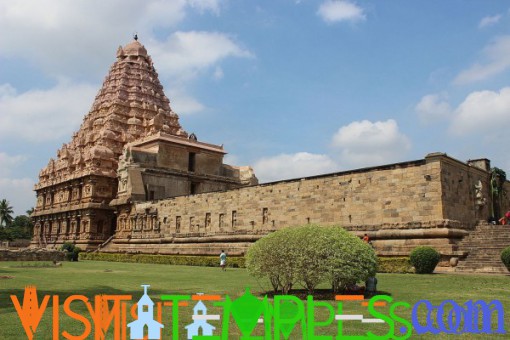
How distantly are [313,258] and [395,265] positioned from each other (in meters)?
10.3

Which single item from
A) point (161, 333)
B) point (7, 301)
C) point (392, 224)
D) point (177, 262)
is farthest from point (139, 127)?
point (161, 333)

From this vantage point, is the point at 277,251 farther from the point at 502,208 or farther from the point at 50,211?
the point at 50,211

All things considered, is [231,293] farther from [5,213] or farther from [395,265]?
[5,213]

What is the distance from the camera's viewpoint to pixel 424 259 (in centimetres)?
1883

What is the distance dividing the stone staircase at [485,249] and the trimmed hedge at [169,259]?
11931 millimetres

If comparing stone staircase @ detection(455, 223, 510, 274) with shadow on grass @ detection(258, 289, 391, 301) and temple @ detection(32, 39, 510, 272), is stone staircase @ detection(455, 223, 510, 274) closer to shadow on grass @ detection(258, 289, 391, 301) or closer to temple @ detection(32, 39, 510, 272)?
temple @ detection(32, 39, 510, 272)

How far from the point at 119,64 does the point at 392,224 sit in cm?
4972

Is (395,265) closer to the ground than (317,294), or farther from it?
farther from it

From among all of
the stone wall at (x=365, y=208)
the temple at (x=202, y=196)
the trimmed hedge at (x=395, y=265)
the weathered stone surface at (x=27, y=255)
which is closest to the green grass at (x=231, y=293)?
the trimmed hedge at (x=395, y=265)

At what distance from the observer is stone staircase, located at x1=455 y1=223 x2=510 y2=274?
19.3m

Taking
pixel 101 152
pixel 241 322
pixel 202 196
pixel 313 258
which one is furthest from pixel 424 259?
pixel 101 152

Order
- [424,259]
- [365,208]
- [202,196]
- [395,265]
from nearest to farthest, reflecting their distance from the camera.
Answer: [424,259], [395,265], [365,208], [202,196]

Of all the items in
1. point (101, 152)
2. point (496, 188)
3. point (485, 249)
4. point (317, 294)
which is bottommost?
point (317, 294)

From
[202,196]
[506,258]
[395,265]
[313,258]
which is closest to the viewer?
[313,258]
